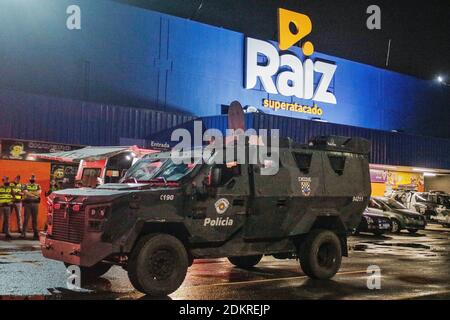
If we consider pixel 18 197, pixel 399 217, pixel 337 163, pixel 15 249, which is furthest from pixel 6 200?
pixel 399 217

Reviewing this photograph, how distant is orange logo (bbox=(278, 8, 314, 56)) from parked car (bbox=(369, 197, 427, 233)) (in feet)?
31.6

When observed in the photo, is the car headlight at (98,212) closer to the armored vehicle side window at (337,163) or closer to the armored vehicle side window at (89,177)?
the armored vehicle side window at (337,163)

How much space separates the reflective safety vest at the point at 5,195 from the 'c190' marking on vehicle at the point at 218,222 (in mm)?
10133

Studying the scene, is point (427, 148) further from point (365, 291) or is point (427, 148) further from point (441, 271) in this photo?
point (365, 291)

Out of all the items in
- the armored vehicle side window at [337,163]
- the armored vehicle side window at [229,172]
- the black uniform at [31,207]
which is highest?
the armored vehicle side window at [337,163]

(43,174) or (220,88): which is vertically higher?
(220,88)

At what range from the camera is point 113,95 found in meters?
22.2

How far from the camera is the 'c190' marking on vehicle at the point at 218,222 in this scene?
8.66m

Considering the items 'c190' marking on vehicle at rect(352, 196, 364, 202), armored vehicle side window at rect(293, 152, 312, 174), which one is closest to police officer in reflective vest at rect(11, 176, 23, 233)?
armored vehicle side window at rect(293, 152, 312, 174)

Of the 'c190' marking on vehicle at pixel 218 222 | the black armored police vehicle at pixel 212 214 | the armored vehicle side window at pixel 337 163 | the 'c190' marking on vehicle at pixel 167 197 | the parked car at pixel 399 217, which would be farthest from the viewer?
the parked car at pixel 399 217

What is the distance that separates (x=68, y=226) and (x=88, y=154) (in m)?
9.82

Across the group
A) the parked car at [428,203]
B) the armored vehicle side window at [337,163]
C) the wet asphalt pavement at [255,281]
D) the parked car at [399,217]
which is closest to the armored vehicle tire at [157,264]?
the wet asphalt pavement at [255,281]

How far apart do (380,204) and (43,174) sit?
13878mm

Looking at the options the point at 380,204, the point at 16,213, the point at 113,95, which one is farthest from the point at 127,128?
the point at 380,204
